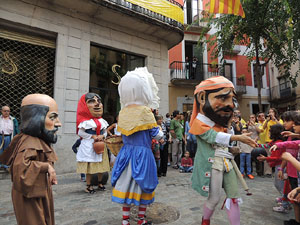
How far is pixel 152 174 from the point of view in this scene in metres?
2.67

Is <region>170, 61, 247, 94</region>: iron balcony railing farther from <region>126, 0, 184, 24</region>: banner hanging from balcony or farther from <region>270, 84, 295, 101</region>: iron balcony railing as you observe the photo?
<region>126, 0, 184, 24</region>: banner hanging from balcony

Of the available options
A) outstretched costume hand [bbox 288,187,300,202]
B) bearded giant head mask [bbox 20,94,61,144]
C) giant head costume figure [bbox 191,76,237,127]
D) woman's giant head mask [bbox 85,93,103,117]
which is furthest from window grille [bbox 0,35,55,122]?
outstretched costume hand [bbox 288,187,300,202]

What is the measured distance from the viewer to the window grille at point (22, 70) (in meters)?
6.21

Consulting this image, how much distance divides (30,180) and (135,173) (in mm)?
1171

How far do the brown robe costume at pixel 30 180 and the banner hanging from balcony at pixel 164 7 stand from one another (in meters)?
7.17

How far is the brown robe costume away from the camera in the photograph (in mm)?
1746

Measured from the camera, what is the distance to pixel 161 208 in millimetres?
3395

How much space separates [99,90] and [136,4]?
11.2 feet

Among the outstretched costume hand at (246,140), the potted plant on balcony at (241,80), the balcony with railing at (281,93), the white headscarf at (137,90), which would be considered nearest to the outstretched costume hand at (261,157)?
the outstretched costume hand at (246,140)

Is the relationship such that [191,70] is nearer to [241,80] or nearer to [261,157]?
[241,80]

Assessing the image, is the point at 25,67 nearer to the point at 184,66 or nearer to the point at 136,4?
the point at 136,4

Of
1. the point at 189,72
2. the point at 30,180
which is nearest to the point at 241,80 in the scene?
the point at 189,72

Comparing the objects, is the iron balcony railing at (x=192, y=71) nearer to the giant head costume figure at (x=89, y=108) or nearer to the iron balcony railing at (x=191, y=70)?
the iron balcony railing at (x=191, y=70)

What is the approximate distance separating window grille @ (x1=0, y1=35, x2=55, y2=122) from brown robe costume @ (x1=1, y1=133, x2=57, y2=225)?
17.1ft
